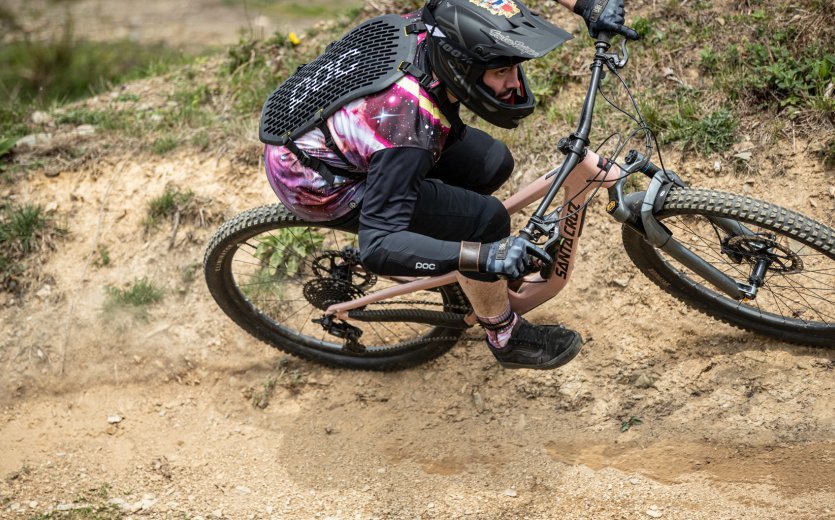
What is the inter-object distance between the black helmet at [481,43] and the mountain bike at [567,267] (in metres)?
0.41

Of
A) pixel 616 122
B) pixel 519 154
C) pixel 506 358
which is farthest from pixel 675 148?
pixel 506 358

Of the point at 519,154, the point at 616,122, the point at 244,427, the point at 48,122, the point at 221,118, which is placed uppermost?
the point at 616,122

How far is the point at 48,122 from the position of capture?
6.98 m

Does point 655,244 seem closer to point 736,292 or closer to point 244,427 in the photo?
point 736,292

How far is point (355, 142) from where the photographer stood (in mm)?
3803

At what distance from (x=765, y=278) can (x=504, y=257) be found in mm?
1678

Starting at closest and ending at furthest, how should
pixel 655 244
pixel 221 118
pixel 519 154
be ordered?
pixel 655 244
pixel 519 154
pixel 221 118

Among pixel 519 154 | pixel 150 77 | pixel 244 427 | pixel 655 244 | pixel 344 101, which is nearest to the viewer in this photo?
pixel 344 101

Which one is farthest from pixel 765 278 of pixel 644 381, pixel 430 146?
pixel 430 146

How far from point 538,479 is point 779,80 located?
2.86m

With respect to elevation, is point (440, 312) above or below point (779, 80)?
below

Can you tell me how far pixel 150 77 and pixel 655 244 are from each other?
5.09 metres

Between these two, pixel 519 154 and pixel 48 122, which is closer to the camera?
pixel 519 154

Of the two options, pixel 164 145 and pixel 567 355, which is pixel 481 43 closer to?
pixel 567 355
